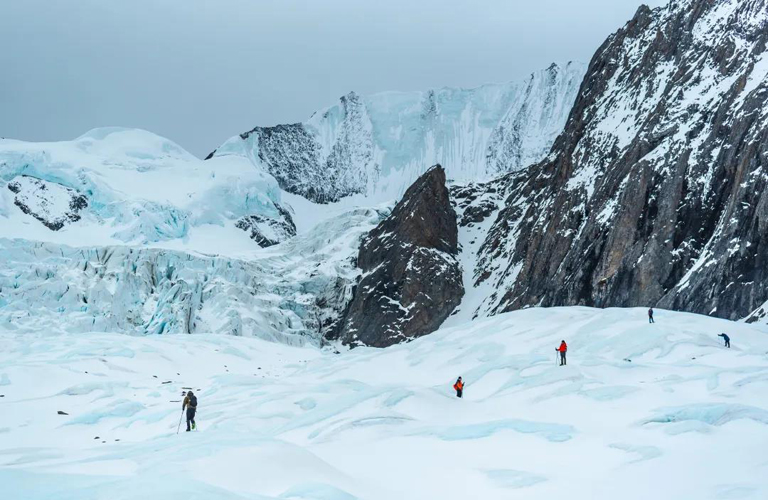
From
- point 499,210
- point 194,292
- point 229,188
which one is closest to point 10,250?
point 194,292

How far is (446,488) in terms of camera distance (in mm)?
17312

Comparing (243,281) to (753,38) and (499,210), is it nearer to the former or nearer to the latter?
(499,210)

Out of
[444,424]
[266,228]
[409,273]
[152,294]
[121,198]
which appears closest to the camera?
[444,424]

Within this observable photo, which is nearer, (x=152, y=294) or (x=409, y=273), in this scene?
(x=152, y=294)

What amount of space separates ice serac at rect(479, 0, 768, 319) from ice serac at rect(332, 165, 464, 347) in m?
11.4

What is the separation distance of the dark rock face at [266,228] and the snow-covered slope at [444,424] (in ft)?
330

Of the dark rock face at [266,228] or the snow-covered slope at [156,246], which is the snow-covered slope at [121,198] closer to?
the snow-covered slope at [156,246]

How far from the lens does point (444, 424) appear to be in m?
24.8

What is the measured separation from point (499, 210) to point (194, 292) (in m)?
63.2

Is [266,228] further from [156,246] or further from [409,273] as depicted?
[409,273]

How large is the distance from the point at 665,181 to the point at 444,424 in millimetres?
61607

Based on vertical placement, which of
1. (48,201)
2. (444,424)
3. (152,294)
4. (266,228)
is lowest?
(444,424)

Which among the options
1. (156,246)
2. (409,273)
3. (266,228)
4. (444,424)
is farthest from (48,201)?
(444,424)

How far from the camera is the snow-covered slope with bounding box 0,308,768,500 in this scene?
16.1 meters
